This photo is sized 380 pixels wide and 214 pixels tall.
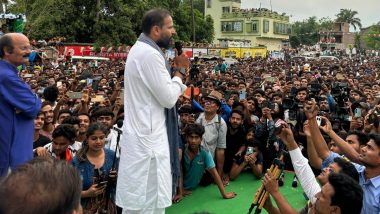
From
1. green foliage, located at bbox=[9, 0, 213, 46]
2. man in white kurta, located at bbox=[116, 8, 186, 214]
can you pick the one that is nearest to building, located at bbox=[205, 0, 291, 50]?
green foliage, located at bbox=[9, 0, 213, 46]

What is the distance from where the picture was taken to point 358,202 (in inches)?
102

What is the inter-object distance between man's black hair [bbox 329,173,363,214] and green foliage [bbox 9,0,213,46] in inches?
856

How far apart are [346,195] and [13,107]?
2.13m

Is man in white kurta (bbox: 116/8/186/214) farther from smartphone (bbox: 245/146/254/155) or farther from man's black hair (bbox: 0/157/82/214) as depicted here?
smartphone (bbox: 245/146/254/155)

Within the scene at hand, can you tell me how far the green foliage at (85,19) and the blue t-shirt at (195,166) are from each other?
63.5ft

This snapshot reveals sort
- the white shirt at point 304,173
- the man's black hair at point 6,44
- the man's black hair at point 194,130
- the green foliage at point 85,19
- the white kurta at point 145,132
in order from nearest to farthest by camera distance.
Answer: the white kurta at point 145,132 < the man's black hair at point 6,44 < the white shirt at point 304,173 < the man's black hair at point 194,130 < the green foliage at point 85,19

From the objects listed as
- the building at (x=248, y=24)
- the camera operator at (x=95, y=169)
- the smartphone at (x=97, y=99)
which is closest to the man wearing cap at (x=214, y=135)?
the camera operator at (x=95, y=169)

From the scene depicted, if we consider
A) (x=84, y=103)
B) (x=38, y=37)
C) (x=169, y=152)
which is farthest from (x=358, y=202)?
(x=38, y=37)

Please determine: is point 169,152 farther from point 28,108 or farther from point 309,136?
point 309,136

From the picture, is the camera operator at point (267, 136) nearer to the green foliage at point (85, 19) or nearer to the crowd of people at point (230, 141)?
the crowd of people at point (230, 141)

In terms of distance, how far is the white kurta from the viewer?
2455 mm

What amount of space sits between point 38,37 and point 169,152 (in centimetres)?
2230

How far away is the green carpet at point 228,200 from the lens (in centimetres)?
449

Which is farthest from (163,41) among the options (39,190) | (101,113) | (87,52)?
(87,52)
